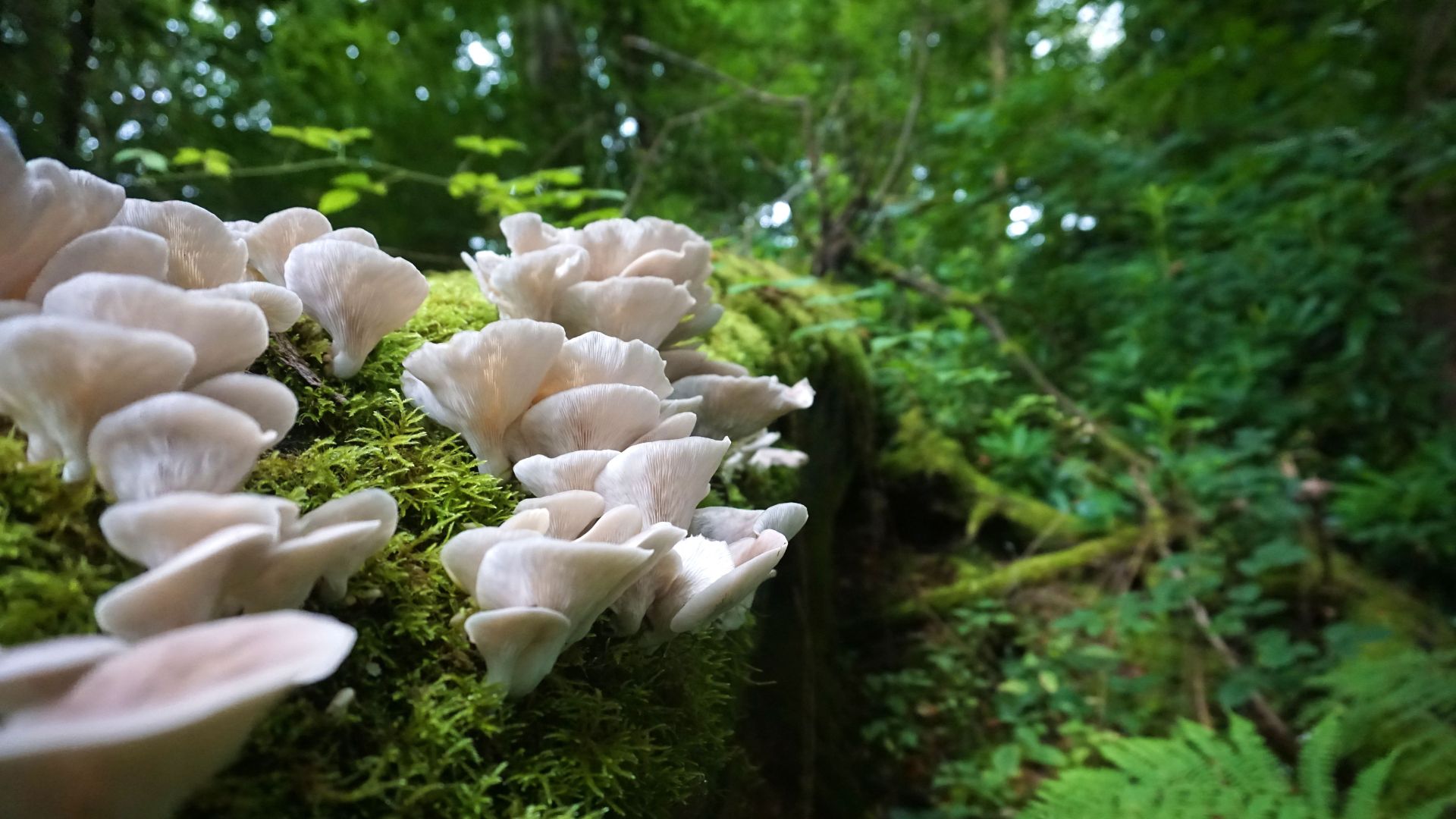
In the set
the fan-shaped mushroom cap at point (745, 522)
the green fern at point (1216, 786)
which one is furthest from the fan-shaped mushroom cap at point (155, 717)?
the green fern at point (1216, 786)

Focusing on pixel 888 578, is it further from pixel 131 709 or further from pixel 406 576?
Answer: pixel 131 709

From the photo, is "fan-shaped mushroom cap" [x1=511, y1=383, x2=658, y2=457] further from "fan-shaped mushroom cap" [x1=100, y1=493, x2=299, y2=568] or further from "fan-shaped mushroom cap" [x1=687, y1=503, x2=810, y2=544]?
"fan-shaped mushroom cap" [x1=100, y1=493, x2=299, y2=568]

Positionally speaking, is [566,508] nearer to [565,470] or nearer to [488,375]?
[565,470]

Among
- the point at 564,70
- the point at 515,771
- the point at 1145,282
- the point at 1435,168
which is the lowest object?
the point at 515,771

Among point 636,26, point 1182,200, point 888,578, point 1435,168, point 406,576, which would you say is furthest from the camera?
point 636,26

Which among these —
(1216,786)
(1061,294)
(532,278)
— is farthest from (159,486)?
(1061,294)

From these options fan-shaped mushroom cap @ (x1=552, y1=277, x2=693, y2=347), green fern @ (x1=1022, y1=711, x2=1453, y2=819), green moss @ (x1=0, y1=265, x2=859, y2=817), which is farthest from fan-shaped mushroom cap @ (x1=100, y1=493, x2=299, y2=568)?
green fern @ (x1=1022, y1=711, x2=1453, y2=819)

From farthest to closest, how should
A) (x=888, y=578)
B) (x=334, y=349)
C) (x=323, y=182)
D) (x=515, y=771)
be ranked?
(x=323, y=182) < (x=888, y=578) < (x=334, y=349) < (x=515, y=771)

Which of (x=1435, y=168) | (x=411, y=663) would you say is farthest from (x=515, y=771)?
(x=1435, y=168)
